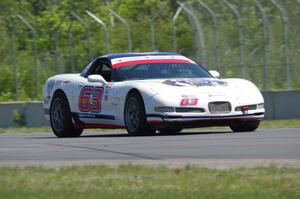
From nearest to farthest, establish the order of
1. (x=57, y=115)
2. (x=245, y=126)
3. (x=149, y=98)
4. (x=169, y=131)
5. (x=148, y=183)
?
(x=148, y=183), (x=149, y=98), (x=245, y=126), (x=169, y=131), (x=57, y=115)

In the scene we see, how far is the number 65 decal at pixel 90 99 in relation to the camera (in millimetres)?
17500

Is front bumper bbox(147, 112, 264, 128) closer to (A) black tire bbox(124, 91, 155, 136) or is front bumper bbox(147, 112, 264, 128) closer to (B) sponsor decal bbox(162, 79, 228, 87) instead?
(A) black tire bbox(124, 91, 155, 136)

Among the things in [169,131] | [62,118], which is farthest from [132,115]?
[62,118]

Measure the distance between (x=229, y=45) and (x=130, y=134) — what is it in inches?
316

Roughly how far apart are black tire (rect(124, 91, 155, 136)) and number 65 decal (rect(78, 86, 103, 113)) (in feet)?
3.11

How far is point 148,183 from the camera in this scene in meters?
9.83

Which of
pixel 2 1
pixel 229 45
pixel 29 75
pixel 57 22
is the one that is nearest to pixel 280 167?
pixel 229 45

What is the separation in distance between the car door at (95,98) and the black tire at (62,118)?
35 centimetres

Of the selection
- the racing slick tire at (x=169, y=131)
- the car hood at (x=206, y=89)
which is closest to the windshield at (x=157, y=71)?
the car hood at (x=206, y=89)

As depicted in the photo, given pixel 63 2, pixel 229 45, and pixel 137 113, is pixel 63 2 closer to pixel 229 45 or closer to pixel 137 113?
pixel 229 45

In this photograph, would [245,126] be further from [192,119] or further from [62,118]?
[62,118]

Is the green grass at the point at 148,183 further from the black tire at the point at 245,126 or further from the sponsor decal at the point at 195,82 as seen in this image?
the black tire at the point at 245,126

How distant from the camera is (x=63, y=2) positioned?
1362 inches

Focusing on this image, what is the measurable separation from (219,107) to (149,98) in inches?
41.6
